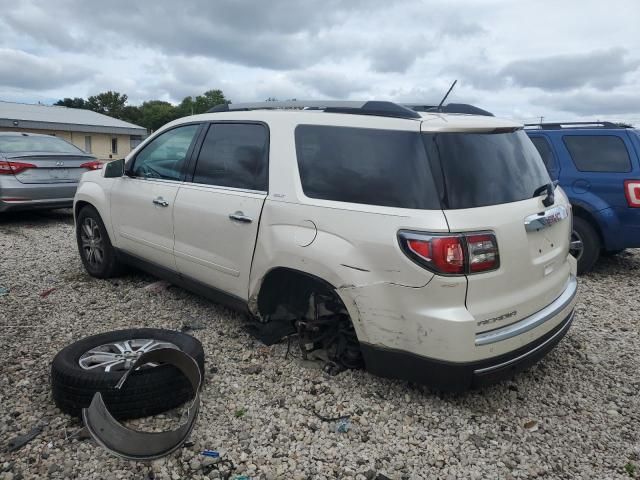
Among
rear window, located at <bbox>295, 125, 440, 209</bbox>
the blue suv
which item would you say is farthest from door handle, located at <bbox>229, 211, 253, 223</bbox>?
the blue suv

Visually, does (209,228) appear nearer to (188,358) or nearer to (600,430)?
(188,358)

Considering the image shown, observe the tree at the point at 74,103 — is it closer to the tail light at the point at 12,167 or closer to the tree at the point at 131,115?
the tree at the point at 131,115

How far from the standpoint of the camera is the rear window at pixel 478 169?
260cm

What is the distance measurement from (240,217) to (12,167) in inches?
248

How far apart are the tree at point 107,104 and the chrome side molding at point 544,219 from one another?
7430 cm

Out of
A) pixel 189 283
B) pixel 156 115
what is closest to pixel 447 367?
pixel 189 283

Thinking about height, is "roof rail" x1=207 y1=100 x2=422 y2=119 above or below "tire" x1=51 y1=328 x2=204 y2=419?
above

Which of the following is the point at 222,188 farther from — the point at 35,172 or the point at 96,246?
the point at 35,172

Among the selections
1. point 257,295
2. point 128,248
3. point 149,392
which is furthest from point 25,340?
point 257,295

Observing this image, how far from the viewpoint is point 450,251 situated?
247cm

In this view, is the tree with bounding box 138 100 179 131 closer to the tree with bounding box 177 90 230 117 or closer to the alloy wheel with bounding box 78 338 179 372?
the tree with bounding box 177 90 230 117

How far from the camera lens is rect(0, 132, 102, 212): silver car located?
7797 millimetres

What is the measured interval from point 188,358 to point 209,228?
1182 millimetres

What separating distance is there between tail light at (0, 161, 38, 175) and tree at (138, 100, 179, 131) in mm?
56622
